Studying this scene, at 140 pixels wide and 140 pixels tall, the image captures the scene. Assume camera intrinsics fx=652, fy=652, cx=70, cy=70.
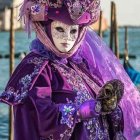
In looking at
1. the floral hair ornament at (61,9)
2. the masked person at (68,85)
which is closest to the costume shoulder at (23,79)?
the masked person at (68,85)

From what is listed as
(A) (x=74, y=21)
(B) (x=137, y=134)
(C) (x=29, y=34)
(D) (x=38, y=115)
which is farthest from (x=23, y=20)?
(B) (x=137, y=134)

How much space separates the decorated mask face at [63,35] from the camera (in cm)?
218

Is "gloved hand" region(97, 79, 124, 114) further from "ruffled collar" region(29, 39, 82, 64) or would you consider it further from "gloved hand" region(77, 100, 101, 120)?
"ruffled collar" region(29, 39, 82, 64)

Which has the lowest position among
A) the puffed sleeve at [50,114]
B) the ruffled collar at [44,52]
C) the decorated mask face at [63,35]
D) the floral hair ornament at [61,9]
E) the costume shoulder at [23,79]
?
the puffed sleeve at [50,114]

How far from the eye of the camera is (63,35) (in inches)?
86.3

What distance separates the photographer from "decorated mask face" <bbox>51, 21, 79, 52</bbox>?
2.18 metres

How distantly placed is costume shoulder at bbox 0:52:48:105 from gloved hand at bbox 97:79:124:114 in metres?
0.22

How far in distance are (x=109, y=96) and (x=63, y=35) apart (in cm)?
27

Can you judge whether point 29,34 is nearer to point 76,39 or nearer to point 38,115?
point 76,39

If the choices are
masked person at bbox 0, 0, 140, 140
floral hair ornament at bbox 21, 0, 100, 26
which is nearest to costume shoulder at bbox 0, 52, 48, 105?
masked person at bbox 0, 0, 140, 140

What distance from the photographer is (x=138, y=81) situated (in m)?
9.48

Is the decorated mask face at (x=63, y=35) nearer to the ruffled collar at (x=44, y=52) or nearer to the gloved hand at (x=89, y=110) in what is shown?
the ruffled collar at (x=44, y=52)

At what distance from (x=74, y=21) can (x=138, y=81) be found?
7.38 metres

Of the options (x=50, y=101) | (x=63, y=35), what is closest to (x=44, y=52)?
(x=63, y=35)
